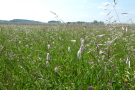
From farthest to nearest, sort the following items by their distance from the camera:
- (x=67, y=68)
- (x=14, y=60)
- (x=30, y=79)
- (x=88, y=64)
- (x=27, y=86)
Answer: (x=14, y=60) → (x=88, y=64) → (x=67, y=68) → (x=30, y=79) → (x=27, y=86)

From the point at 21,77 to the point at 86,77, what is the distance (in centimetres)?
125

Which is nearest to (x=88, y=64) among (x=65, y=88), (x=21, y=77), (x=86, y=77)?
(x=86, y=77)

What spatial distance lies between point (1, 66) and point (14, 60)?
1.39ft

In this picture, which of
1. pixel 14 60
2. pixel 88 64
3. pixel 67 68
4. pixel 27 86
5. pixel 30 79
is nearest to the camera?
pixel 27 86

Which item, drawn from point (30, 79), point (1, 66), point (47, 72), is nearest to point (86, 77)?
point (47, 72)

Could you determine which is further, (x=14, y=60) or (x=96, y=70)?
(x=14, y=60)

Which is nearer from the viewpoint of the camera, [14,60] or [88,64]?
[88,64]

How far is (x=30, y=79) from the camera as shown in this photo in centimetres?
273

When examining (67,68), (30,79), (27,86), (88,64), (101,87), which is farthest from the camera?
(88,64)

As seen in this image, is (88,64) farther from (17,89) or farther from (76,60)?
(17,89)

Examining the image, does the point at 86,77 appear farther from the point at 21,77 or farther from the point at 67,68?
the point at 21,77

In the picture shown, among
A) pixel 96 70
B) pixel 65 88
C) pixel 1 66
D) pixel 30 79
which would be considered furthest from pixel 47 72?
pixel 1 66

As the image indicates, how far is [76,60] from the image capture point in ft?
12.1

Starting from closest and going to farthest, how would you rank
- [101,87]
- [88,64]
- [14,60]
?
[101,87] → [88,64] → [14,60]
